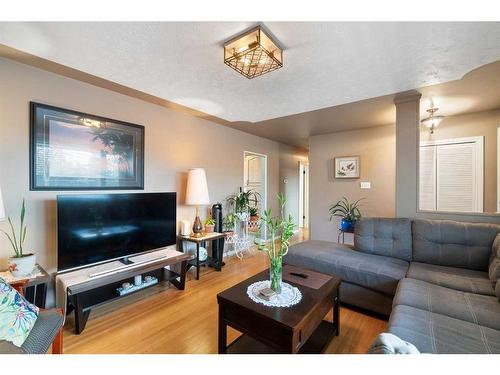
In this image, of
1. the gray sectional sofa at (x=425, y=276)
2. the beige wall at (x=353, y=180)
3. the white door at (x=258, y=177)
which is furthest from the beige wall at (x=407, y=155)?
the white door at (x=258, y=177)

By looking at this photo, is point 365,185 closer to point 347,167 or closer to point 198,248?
point 347,167

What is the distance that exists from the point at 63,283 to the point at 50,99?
1.66 metres

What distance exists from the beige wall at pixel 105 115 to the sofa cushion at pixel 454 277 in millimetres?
2782

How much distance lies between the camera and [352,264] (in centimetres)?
213

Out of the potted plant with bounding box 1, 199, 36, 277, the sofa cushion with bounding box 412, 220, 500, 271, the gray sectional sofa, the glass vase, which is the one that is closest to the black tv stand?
the potted plant with bounding box 1, 199, 36, 277

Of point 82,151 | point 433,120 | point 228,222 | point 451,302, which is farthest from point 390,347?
point 433,120

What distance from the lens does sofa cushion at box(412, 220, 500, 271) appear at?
76.5 inches

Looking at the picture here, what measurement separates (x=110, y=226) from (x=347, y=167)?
12.7ft

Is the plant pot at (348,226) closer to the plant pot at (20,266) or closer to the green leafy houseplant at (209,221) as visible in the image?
the green leafy houseplant at (209,221)

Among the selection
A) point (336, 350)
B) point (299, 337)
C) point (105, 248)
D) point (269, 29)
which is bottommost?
point (336, 350)
